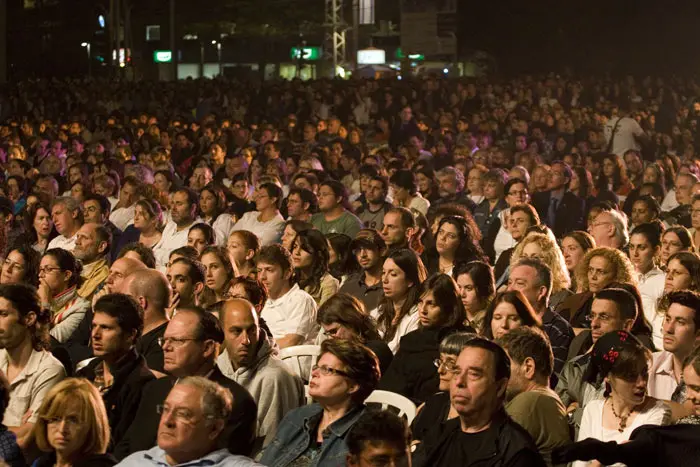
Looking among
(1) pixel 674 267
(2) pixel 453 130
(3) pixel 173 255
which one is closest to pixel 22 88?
(2) pixel 453 130

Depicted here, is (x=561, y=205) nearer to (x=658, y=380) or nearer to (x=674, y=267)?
(x=674, y=267)

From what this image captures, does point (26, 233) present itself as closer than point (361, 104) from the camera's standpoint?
Yes

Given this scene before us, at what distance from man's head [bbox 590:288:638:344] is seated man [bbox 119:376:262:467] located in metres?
2.56

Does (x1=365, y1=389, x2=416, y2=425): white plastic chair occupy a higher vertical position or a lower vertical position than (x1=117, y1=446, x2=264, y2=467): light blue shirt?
lower

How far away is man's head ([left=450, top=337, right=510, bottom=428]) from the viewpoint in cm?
517

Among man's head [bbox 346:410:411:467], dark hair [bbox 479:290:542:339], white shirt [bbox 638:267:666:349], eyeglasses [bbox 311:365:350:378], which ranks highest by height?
dark hair [bbox 479:290:542:339]

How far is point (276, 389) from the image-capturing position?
22.1 ft

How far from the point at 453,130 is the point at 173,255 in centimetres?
1369

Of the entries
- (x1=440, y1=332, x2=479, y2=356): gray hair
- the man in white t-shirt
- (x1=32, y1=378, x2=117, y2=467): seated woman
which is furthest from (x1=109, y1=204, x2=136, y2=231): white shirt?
(x1=32, y1=378, x2=117, y2=467): seated woman

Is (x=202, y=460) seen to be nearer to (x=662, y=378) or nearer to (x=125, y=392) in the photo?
(x=125, y=392)

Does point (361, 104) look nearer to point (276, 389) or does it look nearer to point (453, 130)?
point (453, 130)

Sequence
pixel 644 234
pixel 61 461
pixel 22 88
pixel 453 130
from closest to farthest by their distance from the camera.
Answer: pixel 61 461 < pixel 644 234 < pixel 453 130 < pixel 22 88

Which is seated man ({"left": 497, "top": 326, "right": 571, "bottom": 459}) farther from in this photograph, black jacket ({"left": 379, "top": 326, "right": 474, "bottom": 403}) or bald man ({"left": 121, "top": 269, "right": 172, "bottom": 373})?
bald man ({"left": 121, "top": 269, "right": 172, "bottom": 373})

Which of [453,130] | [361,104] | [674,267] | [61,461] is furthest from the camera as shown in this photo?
[361,104]
